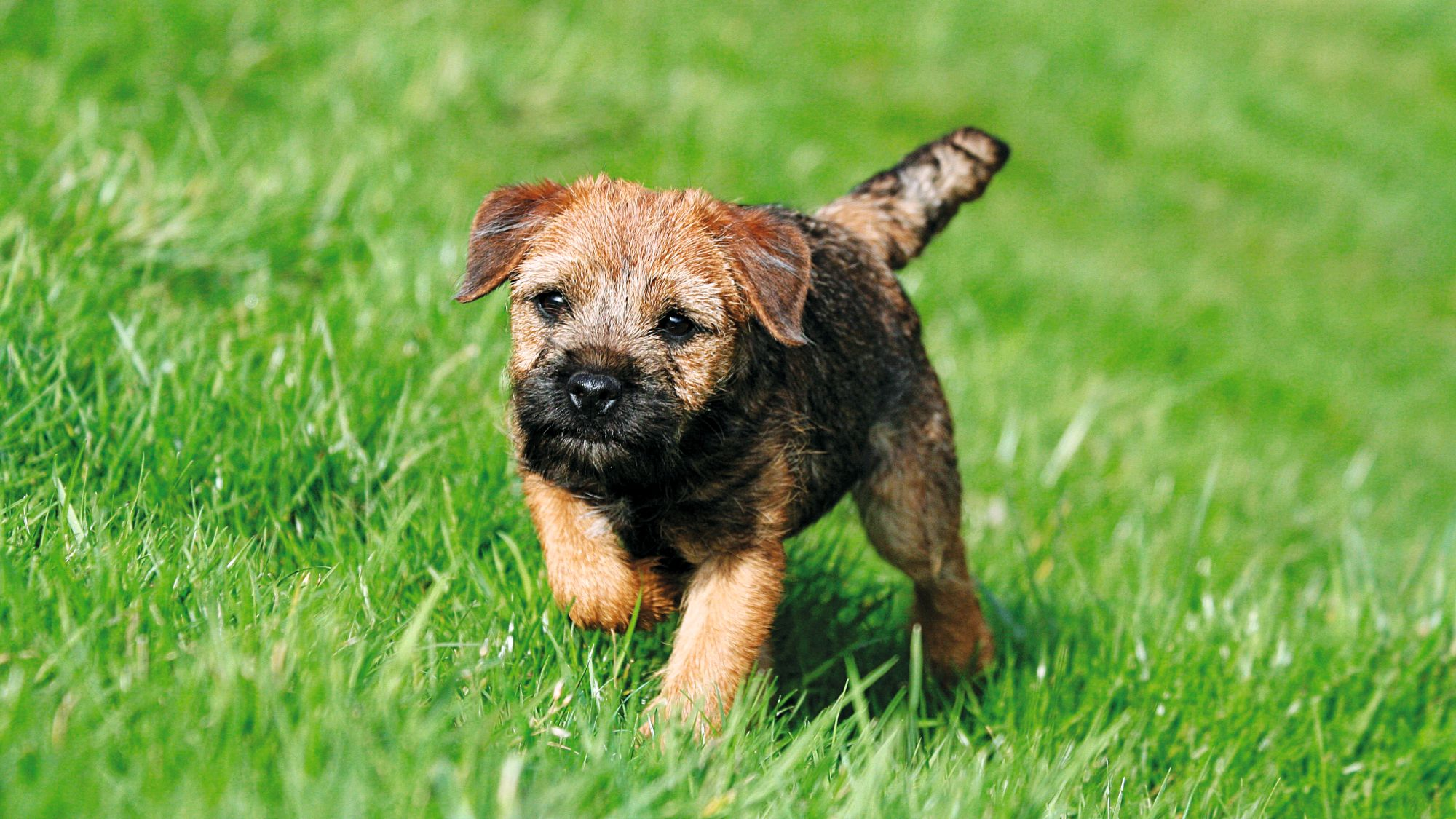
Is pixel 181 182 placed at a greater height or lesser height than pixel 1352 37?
lesser

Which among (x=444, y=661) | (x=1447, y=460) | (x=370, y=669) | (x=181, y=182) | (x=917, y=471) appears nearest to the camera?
(x=370, y=669)

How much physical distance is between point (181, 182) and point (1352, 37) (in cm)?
1365

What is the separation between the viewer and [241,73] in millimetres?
5934

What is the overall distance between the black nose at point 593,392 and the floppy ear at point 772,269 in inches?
16.2

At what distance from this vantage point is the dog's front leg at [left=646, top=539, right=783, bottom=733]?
2.85 meters

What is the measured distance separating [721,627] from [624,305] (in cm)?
73

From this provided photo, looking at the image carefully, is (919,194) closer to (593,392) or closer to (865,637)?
(865,637)

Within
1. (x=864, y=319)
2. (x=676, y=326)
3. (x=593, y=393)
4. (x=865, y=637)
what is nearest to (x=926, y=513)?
(x=865, y=637)

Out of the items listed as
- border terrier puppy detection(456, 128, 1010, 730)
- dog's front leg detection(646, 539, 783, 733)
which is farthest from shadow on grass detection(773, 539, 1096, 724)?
border terrier puppy detection(456, 128, 1010, 730)

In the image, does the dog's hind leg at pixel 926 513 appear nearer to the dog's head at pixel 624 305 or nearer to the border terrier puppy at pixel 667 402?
the border terrier puppy at pixel 667 402

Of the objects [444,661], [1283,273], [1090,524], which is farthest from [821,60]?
[444,661]

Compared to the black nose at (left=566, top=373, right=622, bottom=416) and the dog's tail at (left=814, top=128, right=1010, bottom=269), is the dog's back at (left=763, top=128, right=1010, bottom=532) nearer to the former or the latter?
the dog's tail at (left=814, top=128, right=1010, bottom=269)

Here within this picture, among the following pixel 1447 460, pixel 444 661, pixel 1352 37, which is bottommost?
pixel 1447 460

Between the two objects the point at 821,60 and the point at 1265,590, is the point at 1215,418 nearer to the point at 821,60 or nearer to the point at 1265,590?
the point at 1265,590
